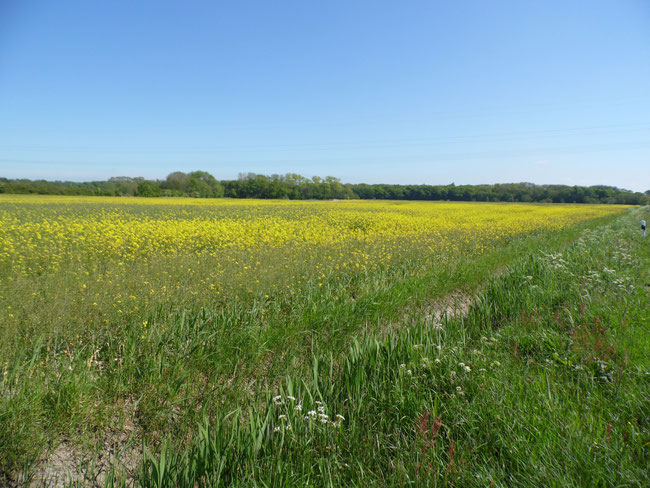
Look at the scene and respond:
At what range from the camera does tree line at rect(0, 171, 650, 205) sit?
62375mm

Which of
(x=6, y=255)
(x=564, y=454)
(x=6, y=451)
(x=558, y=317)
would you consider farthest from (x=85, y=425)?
(x=6, y=255)

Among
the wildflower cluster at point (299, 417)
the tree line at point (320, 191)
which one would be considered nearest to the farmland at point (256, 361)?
the wildflower cluster at point (299, 417)

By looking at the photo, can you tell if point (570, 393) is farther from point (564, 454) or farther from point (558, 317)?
point (558, 317)

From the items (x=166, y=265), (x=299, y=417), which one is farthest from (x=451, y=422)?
(x=166, y=265)

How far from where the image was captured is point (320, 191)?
8700cm

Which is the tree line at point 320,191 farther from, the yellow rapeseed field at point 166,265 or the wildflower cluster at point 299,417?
the wildflower cluster at point 299,417

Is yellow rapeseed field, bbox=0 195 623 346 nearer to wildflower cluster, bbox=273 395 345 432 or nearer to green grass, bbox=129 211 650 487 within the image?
green grass, bbox=129 211 650 487

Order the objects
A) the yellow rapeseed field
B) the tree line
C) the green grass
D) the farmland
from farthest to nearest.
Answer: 1. the tree line
2. the yellow rapeseed field
3. the farmland
4. the green grass

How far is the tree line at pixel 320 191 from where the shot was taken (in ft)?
205

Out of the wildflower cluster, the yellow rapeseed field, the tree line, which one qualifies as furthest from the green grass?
the tree line

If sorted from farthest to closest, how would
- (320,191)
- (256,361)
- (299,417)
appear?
(320,191)
(256,361)
(299,417)

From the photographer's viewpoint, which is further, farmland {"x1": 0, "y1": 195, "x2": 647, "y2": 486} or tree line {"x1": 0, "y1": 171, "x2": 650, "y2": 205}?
Answer: tree line {"x1": 0, "y1": 171, "x2": 650, "y2": 205}

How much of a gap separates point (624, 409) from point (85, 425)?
14.7 ft

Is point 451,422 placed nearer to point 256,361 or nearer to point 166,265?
point 256,361
